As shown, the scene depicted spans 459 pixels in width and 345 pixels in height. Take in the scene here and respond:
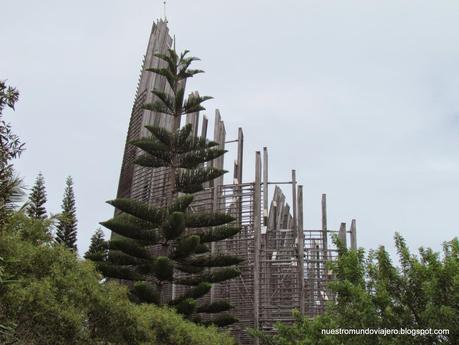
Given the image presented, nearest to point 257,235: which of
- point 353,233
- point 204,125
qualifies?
point 353,233

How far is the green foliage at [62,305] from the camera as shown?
732 cm

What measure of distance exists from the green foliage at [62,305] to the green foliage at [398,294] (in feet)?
8.40

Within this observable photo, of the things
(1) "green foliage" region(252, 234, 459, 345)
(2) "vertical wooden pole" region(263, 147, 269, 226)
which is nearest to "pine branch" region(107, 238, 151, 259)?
(2) "vertical wooden pole" region(263, 147, 269, 226)

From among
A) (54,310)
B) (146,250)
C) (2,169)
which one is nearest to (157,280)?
(146,250)

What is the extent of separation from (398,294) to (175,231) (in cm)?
525

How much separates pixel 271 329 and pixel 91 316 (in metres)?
5.25

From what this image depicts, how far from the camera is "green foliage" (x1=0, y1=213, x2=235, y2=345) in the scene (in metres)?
7.32

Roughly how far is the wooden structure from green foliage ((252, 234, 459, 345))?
4.81 m

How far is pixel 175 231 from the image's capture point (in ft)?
39.4

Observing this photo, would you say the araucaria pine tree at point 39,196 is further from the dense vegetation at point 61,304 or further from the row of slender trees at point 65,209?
the dense vegetation at point 61,304

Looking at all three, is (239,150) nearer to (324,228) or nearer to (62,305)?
(324,228)

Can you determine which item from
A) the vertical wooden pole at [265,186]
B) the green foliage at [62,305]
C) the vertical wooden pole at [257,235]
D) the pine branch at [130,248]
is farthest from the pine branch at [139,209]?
the green foliage at [62,305]

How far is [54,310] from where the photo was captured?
24.7 feet

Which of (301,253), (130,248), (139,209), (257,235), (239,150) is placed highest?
(239,150)
